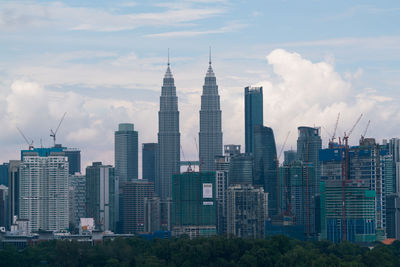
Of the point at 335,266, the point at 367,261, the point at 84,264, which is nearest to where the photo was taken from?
the point at 335,266

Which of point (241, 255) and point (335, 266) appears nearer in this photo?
point (335, 266)

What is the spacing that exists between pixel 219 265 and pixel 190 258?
665cm

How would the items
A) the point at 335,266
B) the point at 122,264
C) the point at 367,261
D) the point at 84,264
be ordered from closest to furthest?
the point at 335,266, the point at 367,261, the point at 122,264, the point at 84,264

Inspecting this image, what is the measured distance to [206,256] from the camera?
169875 millimetres

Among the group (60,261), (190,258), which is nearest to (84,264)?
(60,261)

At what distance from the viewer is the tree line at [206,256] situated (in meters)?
161

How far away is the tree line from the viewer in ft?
529

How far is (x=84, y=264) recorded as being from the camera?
18612 centimetres

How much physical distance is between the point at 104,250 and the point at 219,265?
33.7 meters

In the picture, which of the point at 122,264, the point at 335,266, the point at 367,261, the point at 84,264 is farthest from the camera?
the point at 84,264

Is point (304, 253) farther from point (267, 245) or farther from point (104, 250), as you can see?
point (104, 250)

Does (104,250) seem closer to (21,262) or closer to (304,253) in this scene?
(21,262)

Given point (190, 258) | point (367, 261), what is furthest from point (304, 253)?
point (190, 258)

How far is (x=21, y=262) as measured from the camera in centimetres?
19338
